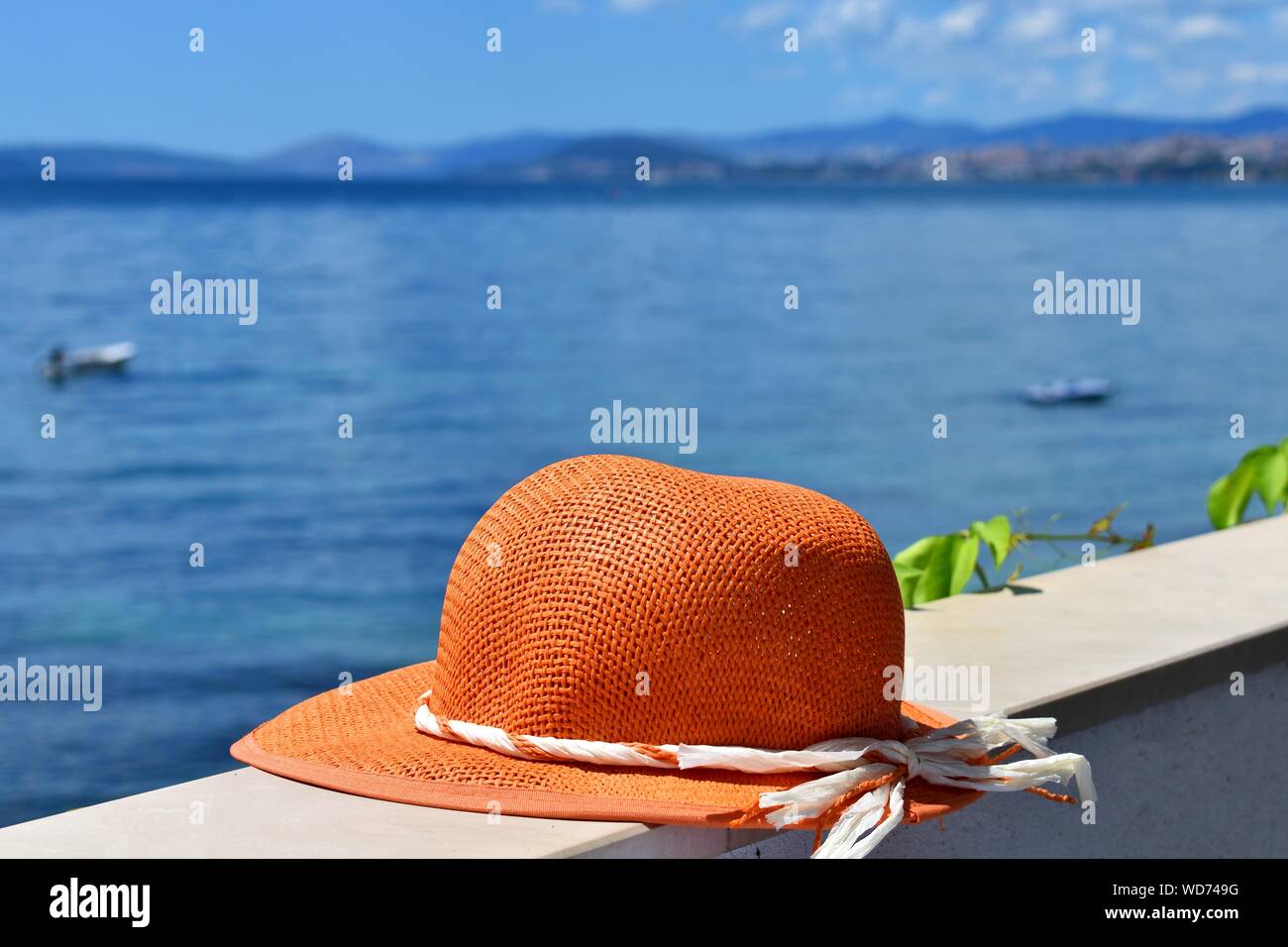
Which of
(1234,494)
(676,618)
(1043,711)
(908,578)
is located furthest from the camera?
(1234,494)

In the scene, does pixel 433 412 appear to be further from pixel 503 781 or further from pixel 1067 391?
pixel 503 781

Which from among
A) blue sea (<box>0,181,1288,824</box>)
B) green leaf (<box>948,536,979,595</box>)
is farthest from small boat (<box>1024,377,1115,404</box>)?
green leaf (<box>948,536,979,595</box>)

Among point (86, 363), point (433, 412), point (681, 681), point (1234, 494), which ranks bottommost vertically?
point (681, 681)

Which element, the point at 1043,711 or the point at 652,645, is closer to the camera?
the point at 652,645

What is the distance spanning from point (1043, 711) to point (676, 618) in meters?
0.72

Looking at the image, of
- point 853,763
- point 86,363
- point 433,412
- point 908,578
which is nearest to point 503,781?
point 853,763

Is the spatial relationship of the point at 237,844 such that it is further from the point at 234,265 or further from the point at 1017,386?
the point at 234,265

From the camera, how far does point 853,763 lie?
1.87 metres

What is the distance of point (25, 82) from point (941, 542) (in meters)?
66.9

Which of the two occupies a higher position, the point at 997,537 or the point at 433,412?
the point at 433,412

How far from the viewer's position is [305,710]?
2215mm

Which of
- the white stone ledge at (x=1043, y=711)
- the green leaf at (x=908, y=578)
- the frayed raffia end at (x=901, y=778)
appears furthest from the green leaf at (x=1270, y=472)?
the frayed raffia end at (x=901, y=778)

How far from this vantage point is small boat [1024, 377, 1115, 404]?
18.0m

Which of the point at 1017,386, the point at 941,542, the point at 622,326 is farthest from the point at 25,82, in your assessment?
the point at 941,542
